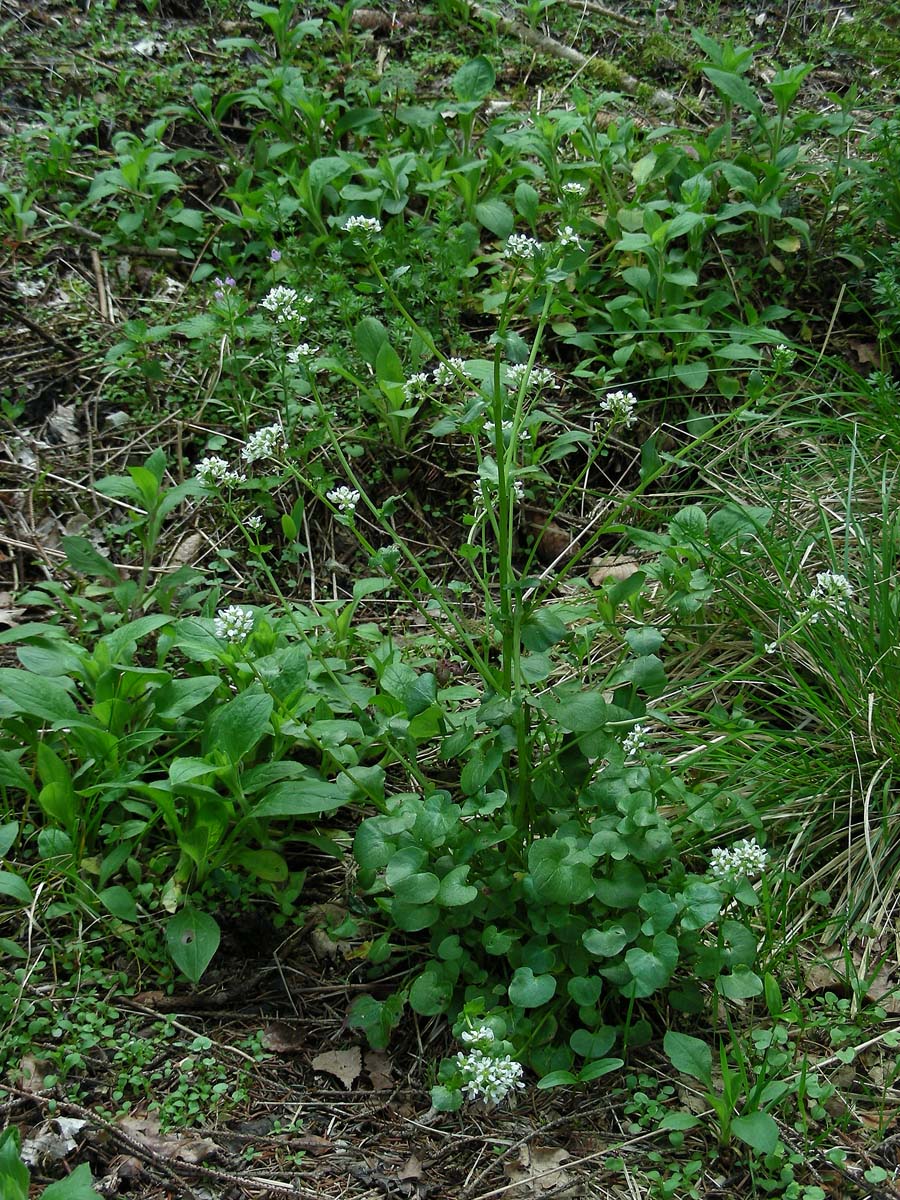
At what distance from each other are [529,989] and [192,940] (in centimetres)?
63

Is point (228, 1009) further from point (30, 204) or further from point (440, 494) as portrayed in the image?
point (30, 204)

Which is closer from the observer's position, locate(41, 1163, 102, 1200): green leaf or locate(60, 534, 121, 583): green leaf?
locate(41, 1163, 102, 1200): green leaf

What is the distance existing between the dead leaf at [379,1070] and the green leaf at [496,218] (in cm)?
235

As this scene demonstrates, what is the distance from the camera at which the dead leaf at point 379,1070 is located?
72.4 inches

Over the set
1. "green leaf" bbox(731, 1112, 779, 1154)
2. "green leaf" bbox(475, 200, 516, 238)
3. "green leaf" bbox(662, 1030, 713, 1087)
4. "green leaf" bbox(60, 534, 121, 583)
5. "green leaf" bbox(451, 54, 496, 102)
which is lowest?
"green leaf" bbox(60, 534, 121, 583)

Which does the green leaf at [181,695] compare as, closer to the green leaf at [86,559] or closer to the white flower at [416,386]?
the green leaf at [86,559]

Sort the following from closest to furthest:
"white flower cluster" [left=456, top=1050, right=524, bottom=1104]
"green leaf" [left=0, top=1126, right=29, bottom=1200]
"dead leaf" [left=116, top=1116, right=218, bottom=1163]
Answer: "green leaf" [left=0, top=1126, right=29, bottom=1200] → "white flower cluster" [left=456, top=1050, right=524, bottom=1104] → "dead leaf" [left=116, top=1116, right=218, bottom=1163]

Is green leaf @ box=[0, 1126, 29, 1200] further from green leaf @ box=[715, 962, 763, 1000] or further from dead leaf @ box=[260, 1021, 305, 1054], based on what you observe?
green leaf @ box=[715, 962, 763, 1000]

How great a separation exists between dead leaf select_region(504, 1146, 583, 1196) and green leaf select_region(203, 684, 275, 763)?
841mm

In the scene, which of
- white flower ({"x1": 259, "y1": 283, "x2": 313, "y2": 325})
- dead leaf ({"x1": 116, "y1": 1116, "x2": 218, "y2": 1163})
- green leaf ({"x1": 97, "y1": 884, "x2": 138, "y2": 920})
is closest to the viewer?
dead leaf ({"x1": 116, "y1": 1116, "x2": 218, "y2": 1163})

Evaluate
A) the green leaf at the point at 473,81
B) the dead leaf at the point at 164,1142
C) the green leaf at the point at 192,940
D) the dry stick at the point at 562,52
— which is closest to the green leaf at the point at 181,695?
the green leaf at the point at 192,940

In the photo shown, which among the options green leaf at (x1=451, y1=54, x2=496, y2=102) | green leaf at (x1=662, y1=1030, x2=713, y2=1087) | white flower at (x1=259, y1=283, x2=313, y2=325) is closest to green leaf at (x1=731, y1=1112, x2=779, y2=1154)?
green leaf at (x1=662, y1=1030, x2=713, y2=1087)

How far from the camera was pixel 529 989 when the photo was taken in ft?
5.62

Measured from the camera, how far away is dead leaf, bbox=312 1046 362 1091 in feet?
6.07
